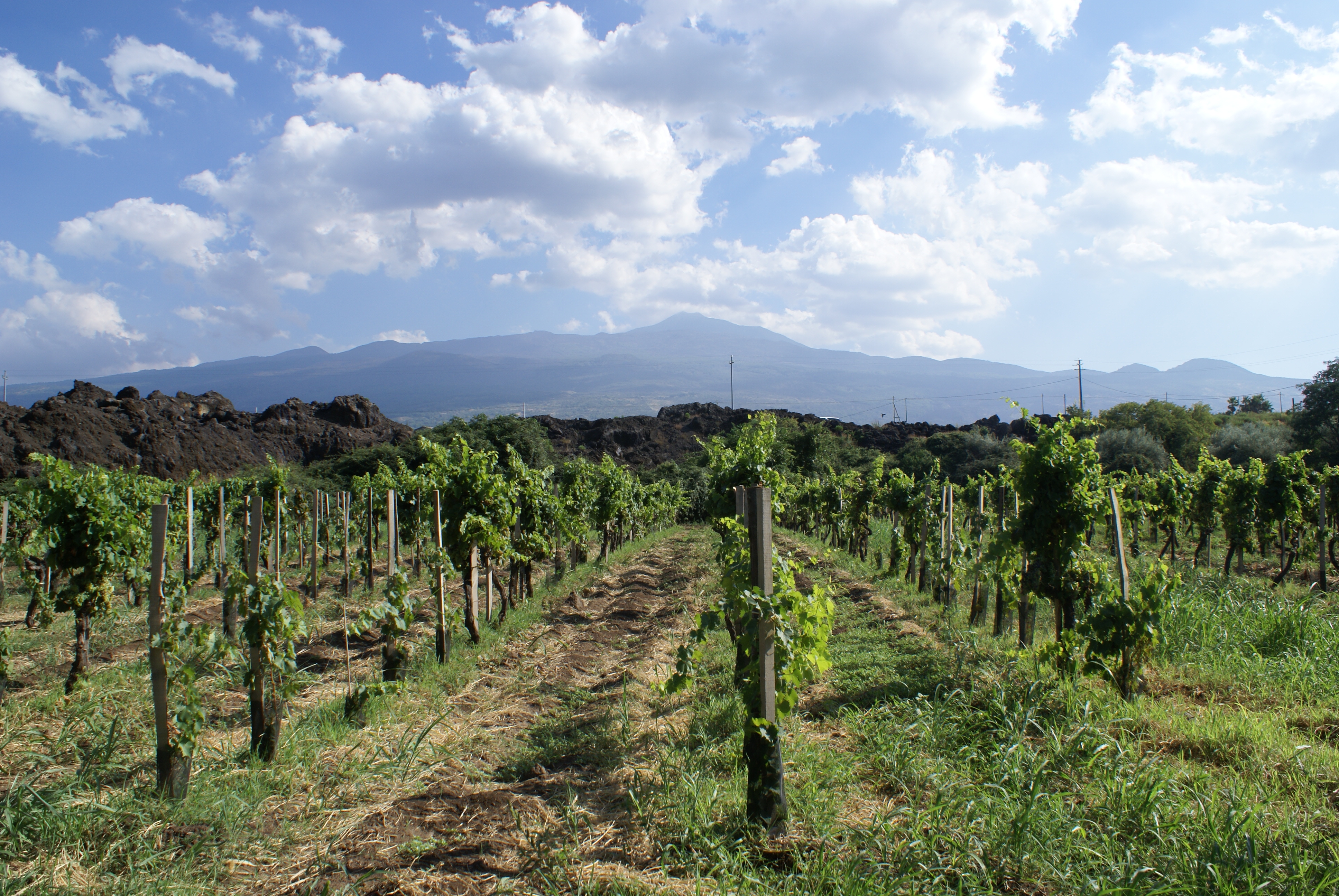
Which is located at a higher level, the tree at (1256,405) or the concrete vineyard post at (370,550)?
the tree at (1256,405)

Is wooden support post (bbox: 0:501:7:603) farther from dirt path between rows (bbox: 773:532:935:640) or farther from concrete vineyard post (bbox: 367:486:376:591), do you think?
dirt path between rows (bbox: 773:532:935:640)

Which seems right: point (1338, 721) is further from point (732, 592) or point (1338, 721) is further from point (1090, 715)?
point (732, 592)

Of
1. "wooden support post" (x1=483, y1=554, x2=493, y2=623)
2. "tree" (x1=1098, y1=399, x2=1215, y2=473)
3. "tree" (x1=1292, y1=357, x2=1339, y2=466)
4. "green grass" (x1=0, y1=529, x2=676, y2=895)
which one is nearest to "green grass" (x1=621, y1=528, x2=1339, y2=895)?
"green grass" (x1=0, y1=529, x2=676, y2=895)

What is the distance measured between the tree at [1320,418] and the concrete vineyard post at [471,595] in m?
49.0

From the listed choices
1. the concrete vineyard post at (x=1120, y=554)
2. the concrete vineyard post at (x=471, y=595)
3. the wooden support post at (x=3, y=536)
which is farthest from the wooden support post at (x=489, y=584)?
the wooden support post at (x=3, y=536)

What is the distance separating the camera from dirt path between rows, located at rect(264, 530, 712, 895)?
11.2 ft

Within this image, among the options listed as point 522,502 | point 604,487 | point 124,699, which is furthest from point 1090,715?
point 604,487

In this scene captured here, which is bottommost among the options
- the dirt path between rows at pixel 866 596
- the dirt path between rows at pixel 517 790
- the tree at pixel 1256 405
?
the dirt path between rows at pixel 866 596

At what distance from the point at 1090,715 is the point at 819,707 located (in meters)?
2.23

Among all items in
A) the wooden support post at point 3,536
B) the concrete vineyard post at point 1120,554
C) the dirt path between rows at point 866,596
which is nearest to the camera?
the concrete vineyard post at point 1120,554

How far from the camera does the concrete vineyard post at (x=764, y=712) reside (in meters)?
3.77

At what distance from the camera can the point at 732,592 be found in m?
4.18

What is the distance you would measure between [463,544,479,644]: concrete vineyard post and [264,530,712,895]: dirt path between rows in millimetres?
558

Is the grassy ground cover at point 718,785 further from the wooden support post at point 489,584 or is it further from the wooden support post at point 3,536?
the wooden support post at point 3,536
